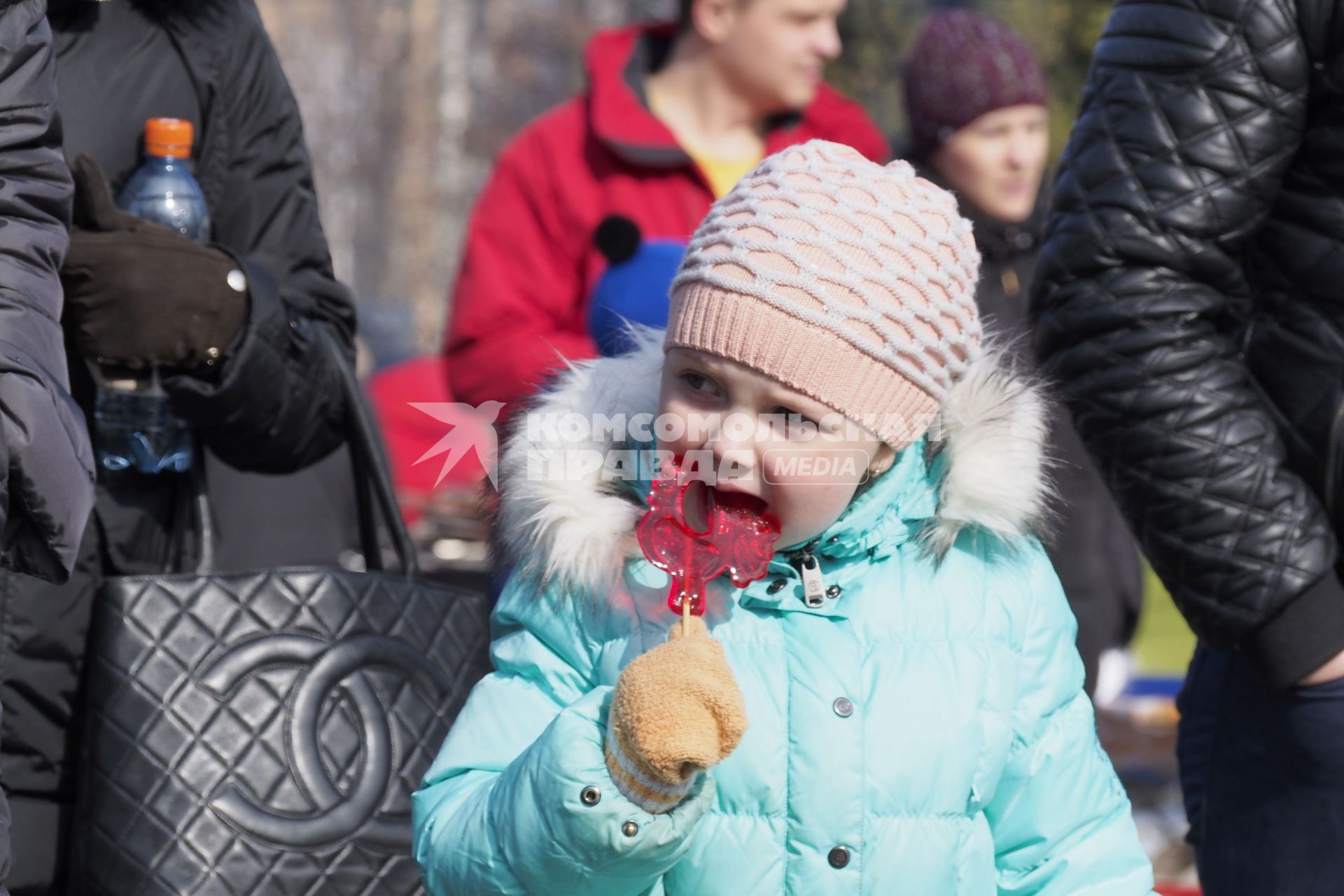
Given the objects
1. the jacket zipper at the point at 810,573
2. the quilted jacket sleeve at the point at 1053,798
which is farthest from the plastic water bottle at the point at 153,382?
the quilted jacket sleeve at the point at 1053,798

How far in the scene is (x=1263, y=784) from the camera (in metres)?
2.27

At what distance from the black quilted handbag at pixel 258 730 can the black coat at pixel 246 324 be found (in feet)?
0.29

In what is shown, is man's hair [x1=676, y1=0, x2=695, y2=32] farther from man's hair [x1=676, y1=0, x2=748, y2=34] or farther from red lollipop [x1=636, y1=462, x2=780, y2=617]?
red lollipop [x1=636, y1=462, x2=780, y2=617]

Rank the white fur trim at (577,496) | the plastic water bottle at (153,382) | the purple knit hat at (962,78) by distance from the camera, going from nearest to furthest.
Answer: the white fur trim at (577,496) → the plastic water bottle at (153,382) → the purple knit hat at (962,78)

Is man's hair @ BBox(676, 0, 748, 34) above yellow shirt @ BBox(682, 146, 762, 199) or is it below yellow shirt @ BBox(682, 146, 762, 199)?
above

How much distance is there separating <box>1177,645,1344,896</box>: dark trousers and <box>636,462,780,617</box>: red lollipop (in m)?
0.74

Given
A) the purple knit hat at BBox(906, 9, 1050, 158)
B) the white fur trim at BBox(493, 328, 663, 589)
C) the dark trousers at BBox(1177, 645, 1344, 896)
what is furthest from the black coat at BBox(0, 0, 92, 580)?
the purple knit hat at BBox(906, 9, 1050, 158)

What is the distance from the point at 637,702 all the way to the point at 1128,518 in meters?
0.91

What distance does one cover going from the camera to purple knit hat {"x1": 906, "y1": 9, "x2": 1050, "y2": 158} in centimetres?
422

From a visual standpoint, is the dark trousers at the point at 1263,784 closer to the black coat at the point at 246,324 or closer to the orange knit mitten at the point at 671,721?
the orange knit mitten at the point at 671,721

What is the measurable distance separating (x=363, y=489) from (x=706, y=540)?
75cm

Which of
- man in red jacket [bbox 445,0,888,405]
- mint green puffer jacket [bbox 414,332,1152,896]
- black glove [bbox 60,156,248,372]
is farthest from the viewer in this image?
man in red jacket [bbox 445,0,888,405]

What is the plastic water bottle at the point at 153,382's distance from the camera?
229 cm

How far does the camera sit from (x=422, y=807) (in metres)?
1.94
